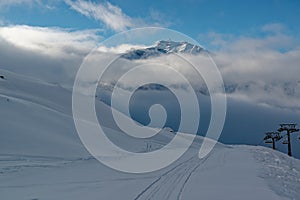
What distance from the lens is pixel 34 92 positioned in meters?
58.4

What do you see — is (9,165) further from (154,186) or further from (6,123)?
(6,123)

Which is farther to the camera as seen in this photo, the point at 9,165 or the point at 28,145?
the point at 28,145

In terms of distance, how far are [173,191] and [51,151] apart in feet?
39.8

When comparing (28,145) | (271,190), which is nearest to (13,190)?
(271,190)

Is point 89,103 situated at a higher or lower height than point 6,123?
higher

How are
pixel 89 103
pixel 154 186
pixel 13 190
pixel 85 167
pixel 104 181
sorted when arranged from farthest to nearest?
pixel 89 103, pixel 85 167, pixel 104 181, pixel 154 186, pixel 13 190

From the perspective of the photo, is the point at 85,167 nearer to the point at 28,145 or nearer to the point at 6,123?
the point at 28,145

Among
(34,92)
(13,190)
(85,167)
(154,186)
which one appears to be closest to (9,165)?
(85,167)

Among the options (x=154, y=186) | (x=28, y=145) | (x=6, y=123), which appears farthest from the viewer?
(x=6, y=123)

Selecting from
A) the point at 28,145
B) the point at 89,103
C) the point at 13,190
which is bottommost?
the point at 13,190

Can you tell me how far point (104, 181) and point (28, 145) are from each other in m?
9.50

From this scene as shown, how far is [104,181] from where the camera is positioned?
13898 millimetres

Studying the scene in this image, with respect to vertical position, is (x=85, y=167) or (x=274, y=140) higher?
(x=274, y=140)

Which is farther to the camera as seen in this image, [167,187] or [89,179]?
[89,179]
